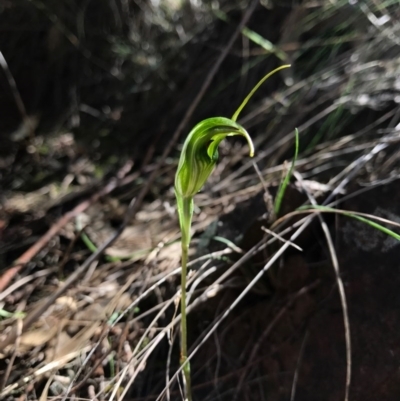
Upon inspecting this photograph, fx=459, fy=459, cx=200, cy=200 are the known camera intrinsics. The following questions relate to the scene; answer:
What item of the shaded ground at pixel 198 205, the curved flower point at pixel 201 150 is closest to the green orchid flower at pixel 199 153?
the curved flower point at pixel 201 150

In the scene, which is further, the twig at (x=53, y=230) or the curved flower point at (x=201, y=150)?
the twig at (x=53, y=230)

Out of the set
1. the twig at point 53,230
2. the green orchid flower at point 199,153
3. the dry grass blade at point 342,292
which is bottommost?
the dry grass blade at point 342,292

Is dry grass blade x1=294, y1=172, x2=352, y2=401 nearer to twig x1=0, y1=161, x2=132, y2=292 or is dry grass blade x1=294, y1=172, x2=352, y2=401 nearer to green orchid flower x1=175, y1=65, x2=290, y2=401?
green orchid flower x1=175, y1=65, x2=290, y2=401

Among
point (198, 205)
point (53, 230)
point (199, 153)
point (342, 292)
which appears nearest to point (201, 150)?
point (199, 153)

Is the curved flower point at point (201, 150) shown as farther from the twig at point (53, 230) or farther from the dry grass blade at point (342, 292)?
the twig at point (53, 230)

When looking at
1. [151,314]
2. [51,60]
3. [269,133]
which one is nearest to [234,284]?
[151,314]

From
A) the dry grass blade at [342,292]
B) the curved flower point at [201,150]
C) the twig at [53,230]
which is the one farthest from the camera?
→ the twig at [53,230]
